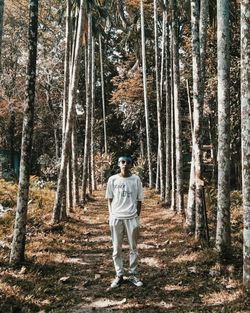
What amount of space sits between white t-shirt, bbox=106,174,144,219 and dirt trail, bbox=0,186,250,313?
1.14 meters

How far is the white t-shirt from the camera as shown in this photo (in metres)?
7.06

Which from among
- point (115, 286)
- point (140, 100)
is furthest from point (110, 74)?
point (115, 286)

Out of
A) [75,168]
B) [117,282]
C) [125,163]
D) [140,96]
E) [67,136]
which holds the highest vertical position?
[140,96]

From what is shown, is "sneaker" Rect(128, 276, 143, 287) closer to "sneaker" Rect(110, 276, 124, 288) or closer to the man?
the man

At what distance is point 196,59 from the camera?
941cm

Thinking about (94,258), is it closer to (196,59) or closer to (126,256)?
(126,256)

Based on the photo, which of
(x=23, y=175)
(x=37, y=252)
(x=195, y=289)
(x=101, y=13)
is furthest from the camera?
(x=101, y=13)

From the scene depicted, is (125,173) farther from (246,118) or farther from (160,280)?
(246,118)

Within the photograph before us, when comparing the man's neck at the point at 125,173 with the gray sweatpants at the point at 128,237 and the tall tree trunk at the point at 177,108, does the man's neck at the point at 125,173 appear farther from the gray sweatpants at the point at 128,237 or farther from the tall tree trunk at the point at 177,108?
the tall tree trunk at the point at 177,108

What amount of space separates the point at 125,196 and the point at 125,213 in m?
0.26

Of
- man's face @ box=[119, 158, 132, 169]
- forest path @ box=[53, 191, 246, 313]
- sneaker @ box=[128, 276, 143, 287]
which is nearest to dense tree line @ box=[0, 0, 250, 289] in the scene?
forest path @ box=[53, 191, 246, 313]

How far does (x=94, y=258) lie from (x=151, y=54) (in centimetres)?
2258

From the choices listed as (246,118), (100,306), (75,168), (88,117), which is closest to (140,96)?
(88,117)

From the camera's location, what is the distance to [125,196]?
7.06 meters
